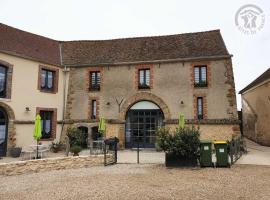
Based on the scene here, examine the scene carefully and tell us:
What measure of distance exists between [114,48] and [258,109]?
45.1 ft

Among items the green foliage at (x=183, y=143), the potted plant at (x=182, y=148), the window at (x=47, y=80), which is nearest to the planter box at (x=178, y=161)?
the potted plant at (x=182, y=148)

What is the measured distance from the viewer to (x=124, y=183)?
28.7 feet

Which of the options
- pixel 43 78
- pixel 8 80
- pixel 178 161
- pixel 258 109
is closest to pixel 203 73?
pixel 178 161

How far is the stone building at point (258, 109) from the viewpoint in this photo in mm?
22281

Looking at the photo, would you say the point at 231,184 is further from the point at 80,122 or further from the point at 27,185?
the point at 80,122

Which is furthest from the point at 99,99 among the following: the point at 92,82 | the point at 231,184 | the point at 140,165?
the point at 231,184

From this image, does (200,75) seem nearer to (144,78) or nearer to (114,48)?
(144,78)

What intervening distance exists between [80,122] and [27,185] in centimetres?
1116

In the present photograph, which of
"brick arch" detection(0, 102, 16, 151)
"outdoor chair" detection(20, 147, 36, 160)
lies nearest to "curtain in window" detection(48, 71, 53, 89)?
"brick arch" detection(0, 102, 16, 151)

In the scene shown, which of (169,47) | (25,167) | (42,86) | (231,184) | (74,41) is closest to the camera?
(231,184)

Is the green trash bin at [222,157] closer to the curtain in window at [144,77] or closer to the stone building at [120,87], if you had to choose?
the stone building at [120,87]

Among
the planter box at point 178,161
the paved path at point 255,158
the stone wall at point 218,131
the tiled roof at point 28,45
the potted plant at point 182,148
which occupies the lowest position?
the paved path at point 255,158

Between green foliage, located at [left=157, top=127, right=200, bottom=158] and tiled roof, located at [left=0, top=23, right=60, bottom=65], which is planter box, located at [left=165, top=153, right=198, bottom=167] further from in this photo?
tiled roof, located at [left=0, top=23, right=60, bottom=65]

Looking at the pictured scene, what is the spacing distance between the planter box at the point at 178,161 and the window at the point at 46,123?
1008 centimetres
